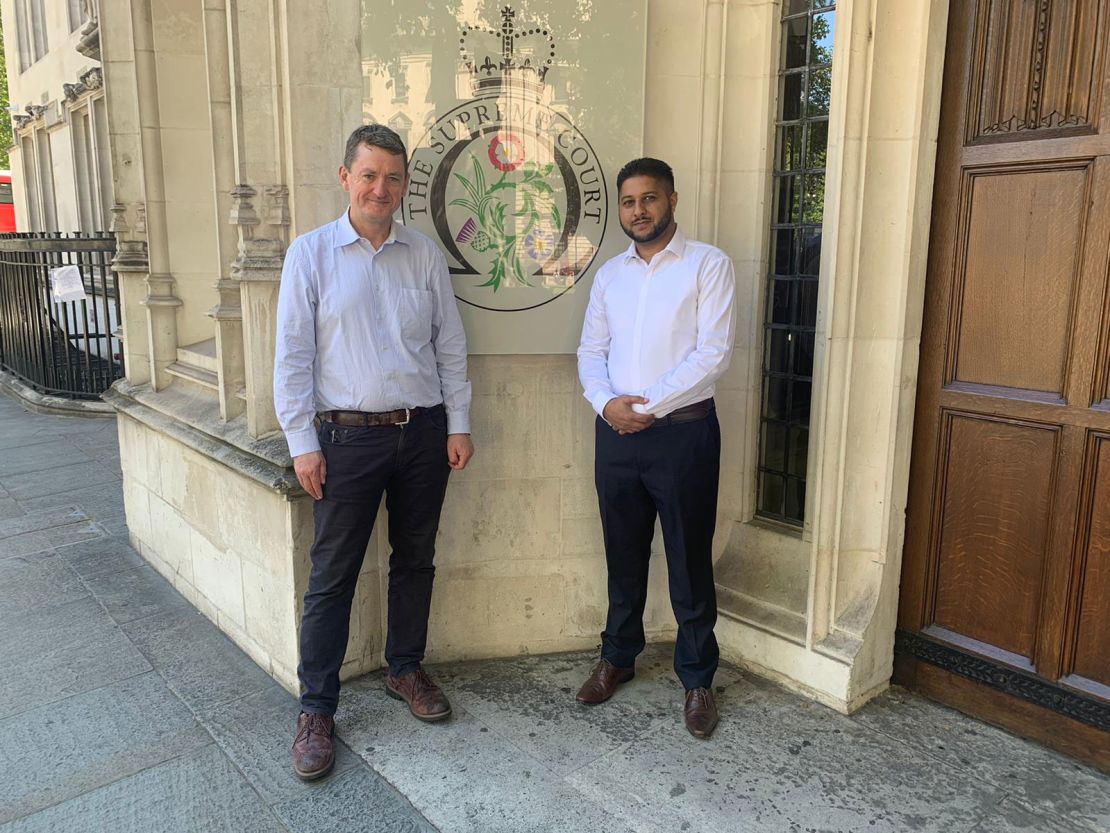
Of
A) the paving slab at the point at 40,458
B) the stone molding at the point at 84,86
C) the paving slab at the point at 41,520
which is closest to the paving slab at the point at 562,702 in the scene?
the paving slab at the point at 41,520

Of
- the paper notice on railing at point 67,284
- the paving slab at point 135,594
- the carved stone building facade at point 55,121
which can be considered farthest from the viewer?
the carved stone building facade at point 55,121

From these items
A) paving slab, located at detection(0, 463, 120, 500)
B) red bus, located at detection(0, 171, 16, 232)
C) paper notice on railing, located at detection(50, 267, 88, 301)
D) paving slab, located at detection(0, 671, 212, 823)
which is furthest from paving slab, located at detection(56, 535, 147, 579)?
red bus, located at detection(0, 171, 16, 232)

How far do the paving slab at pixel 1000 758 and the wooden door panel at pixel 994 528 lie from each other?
1.08 feet

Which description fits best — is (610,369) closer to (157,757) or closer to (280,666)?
(280,666)

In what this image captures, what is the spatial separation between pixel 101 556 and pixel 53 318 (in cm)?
563

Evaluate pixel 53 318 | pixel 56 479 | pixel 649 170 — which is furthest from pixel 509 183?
pixel 53 318

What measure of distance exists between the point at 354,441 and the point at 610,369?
1.04 metres

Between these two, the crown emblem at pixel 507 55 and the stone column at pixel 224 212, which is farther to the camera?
the stone column at pixel 224 212

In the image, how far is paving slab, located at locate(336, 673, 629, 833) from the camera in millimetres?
2691

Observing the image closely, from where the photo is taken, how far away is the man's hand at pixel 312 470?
9.82 feet

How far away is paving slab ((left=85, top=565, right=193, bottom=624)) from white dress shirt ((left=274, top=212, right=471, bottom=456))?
78.2 inches

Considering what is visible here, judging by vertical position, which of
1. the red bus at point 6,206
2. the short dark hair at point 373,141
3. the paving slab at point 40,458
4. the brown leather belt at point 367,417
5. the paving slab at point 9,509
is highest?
the red bus at point 6,206

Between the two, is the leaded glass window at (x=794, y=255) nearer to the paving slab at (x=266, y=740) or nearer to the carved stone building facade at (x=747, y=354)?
the carved stone building facade at (x=747, y=354)

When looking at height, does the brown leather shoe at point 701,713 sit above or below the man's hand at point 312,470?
below
